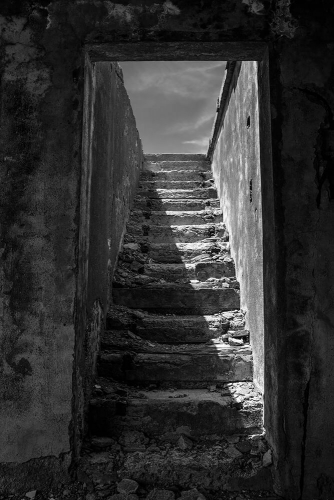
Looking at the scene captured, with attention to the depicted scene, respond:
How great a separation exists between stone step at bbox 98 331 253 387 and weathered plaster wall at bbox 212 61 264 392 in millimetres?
179

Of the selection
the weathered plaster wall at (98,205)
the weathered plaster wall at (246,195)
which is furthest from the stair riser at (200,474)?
the weathered plaster wall at (246,195)

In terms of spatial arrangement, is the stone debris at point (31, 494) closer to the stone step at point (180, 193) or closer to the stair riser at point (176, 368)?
the stair riser at point (176, 368)

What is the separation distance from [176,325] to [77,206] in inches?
71.7

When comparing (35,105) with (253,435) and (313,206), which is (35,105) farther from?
(253,435)

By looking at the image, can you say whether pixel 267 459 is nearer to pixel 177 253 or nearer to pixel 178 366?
pixel 178 366

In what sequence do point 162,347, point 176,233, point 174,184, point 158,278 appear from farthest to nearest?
point 174,184, point 176,233, point 158,278, point 162,347

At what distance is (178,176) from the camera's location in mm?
7523

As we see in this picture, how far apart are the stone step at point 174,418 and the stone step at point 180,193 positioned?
3936mm

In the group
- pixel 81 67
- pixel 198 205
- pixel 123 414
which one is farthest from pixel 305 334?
pixel 198 205

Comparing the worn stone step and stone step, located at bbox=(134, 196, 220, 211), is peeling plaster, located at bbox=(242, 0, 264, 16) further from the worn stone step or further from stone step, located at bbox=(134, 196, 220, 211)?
stone step, located at bbox=(134, 196, 220, 211)

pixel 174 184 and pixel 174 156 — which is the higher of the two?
pixel 174 156

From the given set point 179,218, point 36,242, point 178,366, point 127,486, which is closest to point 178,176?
point 179,218

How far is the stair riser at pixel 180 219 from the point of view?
5859 mm

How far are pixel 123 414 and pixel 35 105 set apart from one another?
2175 mm
